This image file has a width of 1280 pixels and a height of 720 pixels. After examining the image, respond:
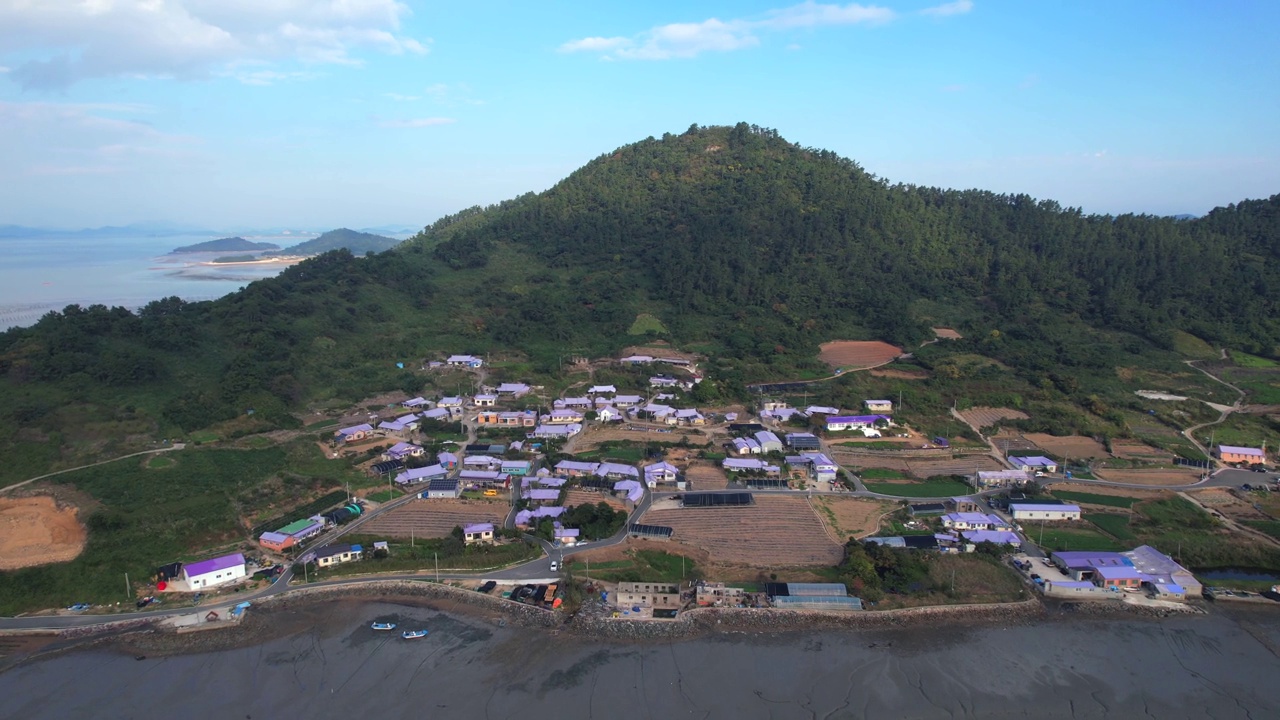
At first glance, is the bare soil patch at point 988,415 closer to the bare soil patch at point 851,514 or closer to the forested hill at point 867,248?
the forested hill at point 867,248

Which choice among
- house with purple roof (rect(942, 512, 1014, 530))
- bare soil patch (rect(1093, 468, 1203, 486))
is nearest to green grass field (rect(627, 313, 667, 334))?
house with purple roof (rect(942, 512, 1014, 530))

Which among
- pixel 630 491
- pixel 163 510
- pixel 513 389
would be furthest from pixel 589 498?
pixel 163 510

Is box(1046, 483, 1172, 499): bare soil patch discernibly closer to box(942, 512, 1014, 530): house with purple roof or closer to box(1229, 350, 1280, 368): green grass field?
box(942, 512, 1014, 530): house with purple roof

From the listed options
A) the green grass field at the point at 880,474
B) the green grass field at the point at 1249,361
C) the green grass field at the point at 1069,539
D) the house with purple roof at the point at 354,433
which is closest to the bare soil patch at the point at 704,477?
the green grass field at the point at 880,474

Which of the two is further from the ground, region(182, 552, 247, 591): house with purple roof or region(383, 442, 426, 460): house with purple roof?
region(383, 442, 426, 460): house with purple roof

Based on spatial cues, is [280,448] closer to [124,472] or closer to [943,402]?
[124,472]
